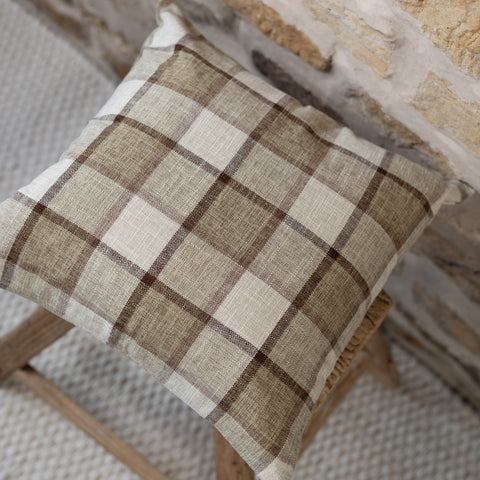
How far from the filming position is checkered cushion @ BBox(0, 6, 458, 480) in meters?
0.68

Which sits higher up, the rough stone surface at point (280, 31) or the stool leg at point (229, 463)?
the rough stone surface at point (280, 31)

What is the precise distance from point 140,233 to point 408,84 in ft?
1.30

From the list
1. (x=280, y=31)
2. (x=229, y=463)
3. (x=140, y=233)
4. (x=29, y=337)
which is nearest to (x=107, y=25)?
(x=280, y=31)

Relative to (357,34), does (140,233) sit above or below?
below

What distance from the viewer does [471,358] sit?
1.18m

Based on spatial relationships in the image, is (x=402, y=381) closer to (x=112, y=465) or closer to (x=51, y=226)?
(x=112, y=465)

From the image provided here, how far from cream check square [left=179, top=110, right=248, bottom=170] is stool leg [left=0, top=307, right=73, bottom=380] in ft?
1.22

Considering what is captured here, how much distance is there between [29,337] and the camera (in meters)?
1.00

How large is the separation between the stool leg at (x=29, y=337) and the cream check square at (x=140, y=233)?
1.01 ft

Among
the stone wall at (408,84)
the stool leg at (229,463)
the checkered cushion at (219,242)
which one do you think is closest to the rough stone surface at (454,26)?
the stone wall at (408,84)

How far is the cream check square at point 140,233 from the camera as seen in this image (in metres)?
0.68

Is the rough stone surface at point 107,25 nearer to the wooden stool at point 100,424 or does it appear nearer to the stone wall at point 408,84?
the stone wall at point 408,84

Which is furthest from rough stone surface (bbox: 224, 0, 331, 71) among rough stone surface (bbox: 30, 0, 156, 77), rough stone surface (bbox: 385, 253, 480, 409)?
rough stone surface (bbox: 385, 253, 480, 409)

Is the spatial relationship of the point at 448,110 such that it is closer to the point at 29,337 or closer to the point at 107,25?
the point at 29,337
